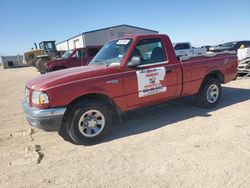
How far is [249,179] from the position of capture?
9.63 feet

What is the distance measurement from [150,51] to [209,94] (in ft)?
7.02

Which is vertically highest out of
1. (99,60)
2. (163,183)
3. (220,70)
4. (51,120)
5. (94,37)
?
(94,37)

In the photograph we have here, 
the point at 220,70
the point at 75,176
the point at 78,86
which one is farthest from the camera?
the point at 220,70

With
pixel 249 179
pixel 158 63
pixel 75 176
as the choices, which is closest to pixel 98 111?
pixel 75 176

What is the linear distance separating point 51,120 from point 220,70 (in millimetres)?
4522

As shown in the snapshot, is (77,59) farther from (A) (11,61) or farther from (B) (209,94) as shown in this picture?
(A) (11,61)

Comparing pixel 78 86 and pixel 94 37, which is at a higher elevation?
pixel 94 37

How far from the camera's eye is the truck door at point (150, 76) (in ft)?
15.2

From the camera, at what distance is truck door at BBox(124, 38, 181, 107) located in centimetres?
463

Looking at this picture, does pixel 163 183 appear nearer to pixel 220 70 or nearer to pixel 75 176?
pixel 75 176

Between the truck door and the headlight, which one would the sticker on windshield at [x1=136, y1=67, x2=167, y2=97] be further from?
the headlight

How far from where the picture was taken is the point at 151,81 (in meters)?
4.83

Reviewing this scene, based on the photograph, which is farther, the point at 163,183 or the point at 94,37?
the point at 94,37

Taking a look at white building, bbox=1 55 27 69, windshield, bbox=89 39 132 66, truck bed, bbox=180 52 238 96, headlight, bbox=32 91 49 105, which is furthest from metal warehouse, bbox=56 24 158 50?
headlight, bbox=32 91 49 105
